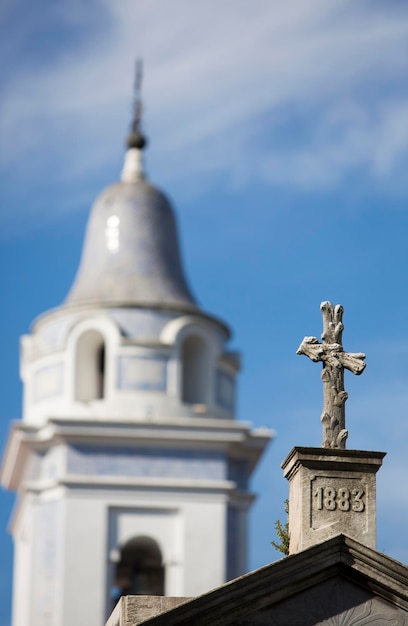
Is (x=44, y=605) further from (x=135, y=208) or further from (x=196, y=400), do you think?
(x=135, y=208)

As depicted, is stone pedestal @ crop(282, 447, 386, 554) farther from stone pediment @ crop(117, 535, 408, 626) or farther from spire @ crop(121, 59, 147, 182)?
spire @ crop(121, 59, 147, 182)

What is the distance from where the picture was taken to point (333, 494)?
64.0 ft

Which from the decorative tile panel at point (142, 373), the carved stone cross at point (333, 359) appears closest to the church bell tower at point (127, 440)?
the decorative tile panel at point (142, 373)

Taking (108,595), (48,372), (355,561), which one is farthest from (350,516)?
(48,372)

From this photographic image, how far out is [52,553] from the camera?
163 ft

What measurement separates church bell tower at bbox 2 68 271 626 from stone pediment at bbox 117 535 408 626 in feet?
95.1

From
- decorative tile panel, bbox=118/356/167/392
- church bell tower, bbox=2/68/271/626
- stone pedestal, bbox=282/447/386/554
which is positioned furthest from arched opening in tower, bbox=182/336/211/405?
stone pedestal, bbox=282/447/386/554

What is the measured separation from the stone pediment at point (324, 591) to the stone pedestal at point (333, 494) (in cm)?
30

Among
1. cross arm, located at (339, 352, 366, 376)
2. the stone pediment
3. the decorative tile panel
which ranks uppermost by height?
the decorative tile panel

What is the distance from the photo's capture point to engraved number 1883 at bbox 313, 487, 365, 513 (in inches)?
766

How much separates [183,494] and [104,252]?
723 cm

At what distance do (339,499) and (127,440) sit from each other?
3098 centimetres

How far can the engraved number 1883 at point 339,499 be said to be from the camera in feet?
63.8

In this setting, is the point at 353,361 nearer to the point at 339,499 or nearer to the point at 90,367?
the point at 339,499
